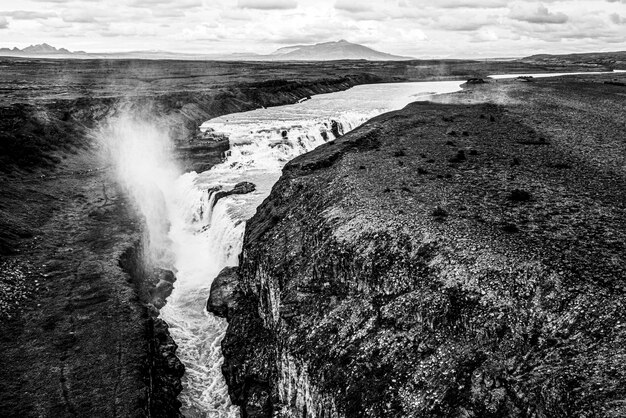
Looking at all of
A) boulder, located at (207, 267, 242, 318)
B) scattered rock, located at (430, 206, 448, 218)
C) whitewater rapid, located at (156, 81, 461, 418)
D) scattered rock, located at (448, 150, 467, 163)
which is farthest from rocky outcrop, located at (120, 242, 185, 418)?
scattered rock, located at (448, 150, 467, 163)

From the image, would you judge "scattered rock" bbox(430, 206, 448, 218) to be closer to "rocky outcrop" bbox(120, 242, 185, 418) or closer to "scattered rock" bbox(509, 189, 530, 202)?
"scattered rock" bbox(509, 189, 530, 202)

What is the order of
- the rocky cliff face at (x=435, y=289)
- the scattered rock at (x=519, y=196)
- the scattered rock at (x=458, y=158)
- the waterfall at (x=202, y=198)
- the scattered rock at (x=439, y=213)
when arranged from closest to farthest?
1. the rocky cliff face at (x=435, y=289)
2. the scattered rock at (x=439, y=213)
3. the scattered rock at (x=519, y=196)
4. the waterfall at (x=202, y=198)
5. the scattered rock at (x=458, y=158)

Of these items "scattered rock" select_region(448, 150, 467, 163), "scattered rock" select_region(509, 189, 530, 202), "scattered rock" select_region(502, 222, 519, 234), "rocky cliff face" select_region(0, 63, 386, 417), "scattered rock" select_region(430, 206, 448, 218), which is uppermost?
"scattered rock" select_region(448, 150, 467, 163)

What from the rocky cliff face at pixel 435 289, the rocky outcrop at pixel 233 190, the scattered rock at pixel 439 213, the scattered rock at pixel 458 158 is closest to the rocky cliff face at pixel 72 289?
the rocky cliff face at pixel 435 289

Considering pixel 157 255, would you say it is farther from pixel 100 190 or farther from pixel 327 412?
pixel 327 412

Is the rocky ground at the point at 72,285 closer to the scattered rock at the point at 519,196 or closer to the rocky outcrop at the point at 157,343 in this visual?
the rocky outcrop at the point at 157,343

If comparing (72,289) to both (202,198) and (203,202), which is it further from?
(202,198)

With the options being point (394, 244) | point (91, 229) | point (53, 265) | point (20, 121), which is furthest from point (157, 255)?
point (20, 121)
